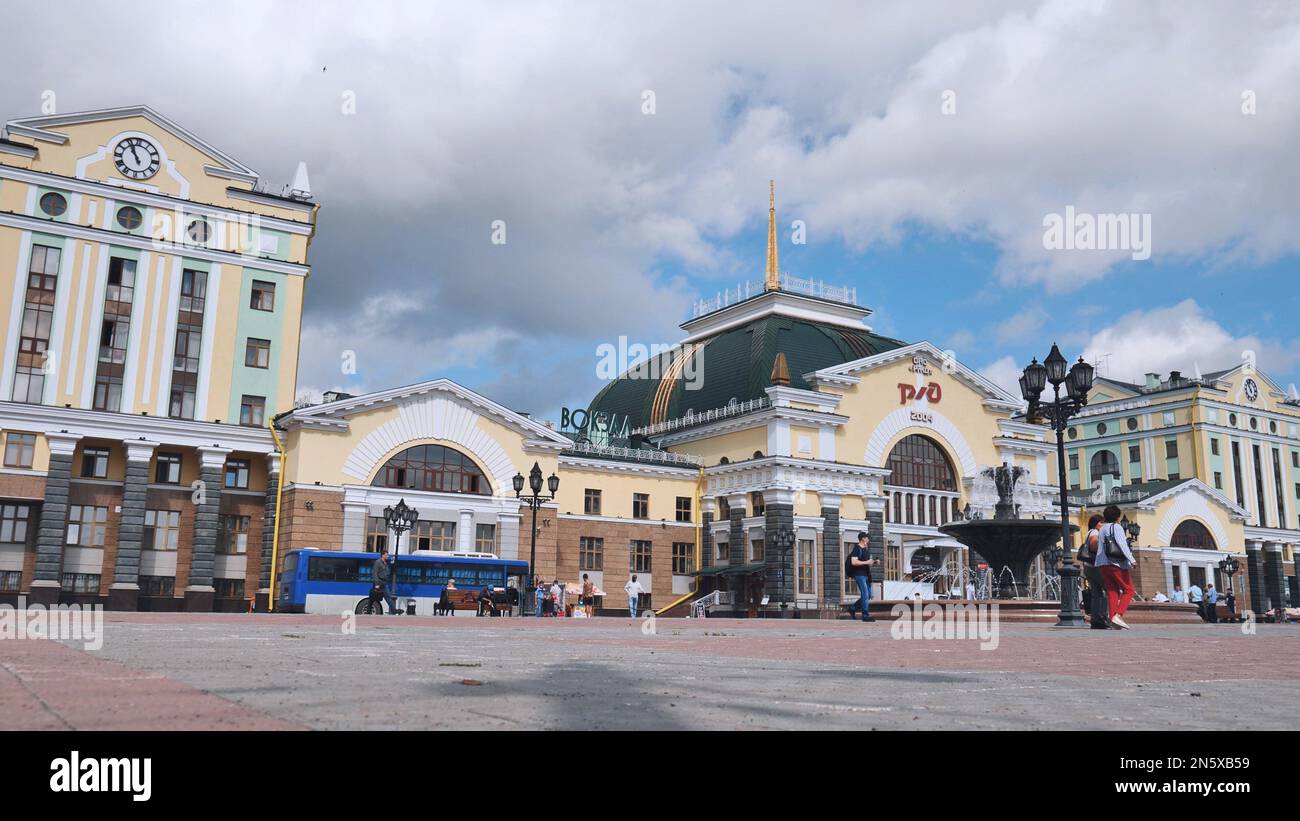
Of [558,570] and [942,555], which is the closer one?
[558,570]

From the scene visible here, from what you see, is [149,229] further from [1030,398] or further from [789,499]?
[1030,398]

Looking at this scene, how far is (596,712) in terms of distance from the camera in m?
4.23

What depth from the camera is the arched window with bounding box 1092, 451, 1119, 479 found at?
3046 inches

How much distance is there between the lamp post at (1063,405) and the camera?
19203mm

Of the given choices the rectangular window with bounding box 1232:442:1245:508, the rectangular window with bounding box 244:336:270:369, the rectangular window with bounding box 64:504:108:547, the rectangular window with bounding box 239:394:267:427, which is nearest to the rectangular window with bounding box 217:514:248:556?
the rectangular window with bounding box 239:394:267:427

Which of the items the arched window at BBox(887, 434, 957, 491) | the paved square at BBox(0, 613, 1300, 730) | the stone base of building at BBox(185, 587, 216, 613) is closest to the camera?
the paved square at BBox(0, 613, 1300, 730)

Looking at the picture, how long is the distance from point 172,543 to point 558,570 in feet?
52.6

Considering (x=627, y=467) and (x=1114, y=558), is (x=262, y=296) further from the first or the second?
(x=1114, y=558)

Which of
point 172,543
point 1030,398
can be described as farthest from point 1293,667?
point 172,543

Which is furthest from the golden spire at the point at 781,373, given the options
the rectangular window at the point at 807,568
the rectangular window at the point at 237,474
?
the rectangular window at the point at 237,474

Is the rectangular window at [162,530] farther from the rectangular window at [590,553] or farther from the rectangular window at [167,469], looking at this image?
the rectangular window at [590,553]

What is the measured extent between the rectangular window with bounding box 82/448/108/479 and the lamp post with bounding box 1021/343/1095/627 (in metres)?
35.0

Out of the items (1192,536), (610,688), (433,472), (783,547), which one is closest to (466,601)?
(433,472)

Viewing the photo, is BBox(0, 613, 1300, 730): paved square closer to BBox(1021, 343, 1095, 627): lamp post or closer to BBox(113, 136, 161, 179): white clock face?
BBox(1021, 343, 1095, 627): lamp post
